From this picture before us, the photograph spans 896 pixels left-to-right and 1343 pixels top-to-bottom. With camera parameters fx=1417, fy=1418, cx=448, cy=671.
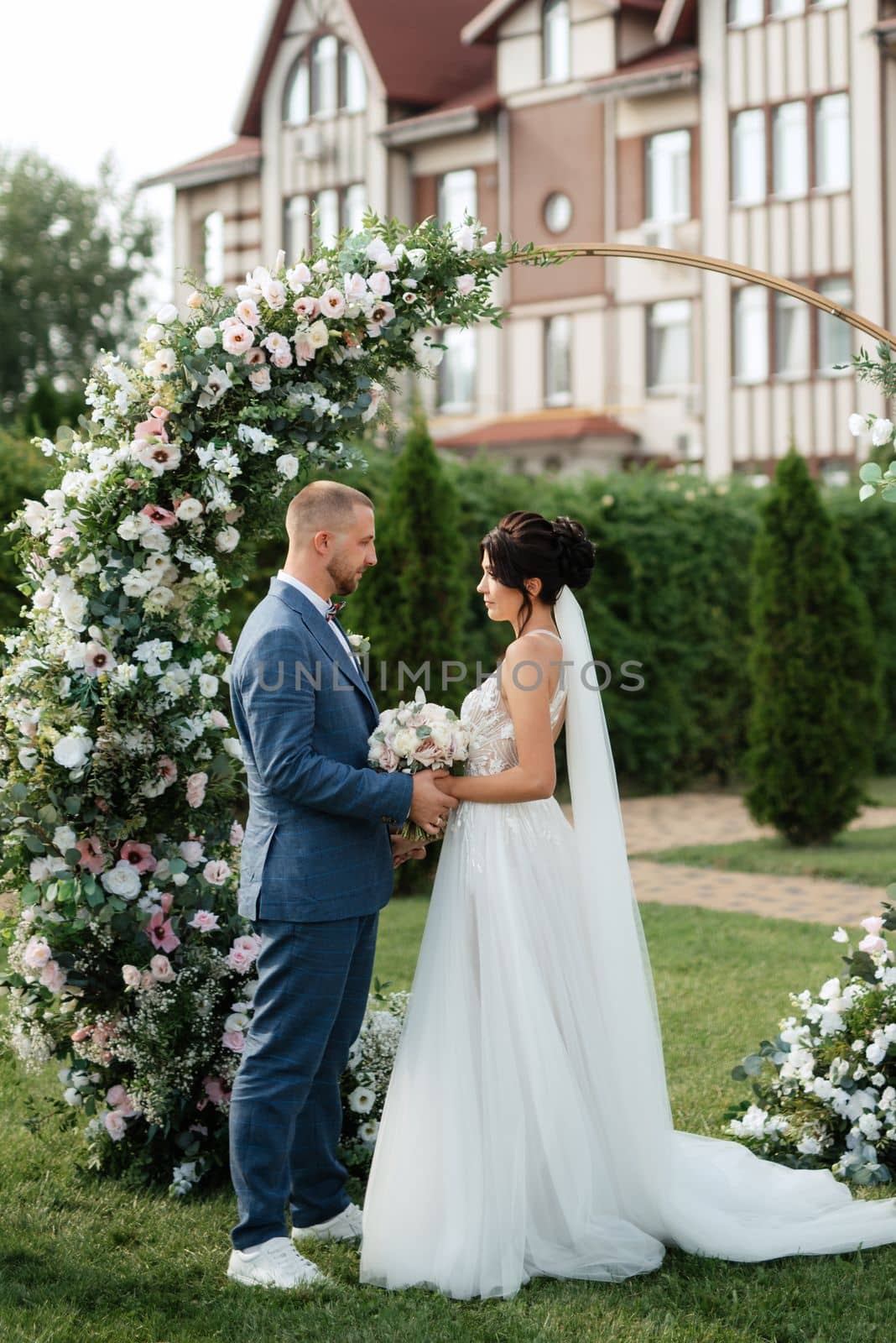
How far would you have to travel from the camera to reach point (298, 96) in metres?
25.8

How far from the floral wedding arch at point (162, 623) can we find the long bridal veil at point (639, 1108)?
1049mm

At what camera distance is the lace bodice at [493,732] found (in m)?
4.17

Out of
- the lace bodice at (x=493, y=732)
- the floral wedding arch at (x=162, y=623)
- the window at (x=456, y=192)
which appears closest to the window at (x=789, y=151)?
the window at (x=456, y=192)

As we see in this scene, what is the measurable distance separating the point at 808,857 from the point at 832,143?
44.6 feet

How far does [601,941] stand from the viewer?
4.18m

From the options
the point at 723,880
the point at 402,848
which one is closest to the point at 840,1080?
the point at 402,848

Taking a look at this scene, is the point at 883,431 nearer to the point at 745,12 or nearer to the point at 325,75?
the point at 745,12

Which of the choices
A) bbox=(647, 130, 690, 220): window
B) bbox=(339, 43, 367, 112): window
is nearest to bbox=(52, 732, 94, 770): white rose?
bbox=(647, 130, 690, 220): window

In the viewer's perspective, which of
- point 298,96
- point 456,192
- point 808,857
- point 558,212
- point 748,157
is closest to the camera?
point 808,857

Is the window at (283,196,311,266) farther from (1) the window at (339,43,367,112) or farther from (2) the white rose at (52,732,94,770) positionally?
(2) the white rose at (52,732,94,770)

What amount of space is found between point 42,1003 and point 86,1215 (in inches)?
26.4

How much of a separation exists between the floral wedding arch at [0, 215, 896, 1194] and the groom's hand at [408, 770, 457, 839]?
2.77 feet

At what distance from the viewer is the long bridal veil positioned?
4078mm

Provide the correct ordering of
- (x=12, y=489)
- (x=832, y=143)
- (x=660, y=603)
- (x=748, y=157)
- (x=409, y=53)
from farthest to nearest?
1. (x=409, y=53)
2. (x=748, y=157)
3. (x=832, y=143)
4. (x=660, y=603)
5. (x=12, y=489)
